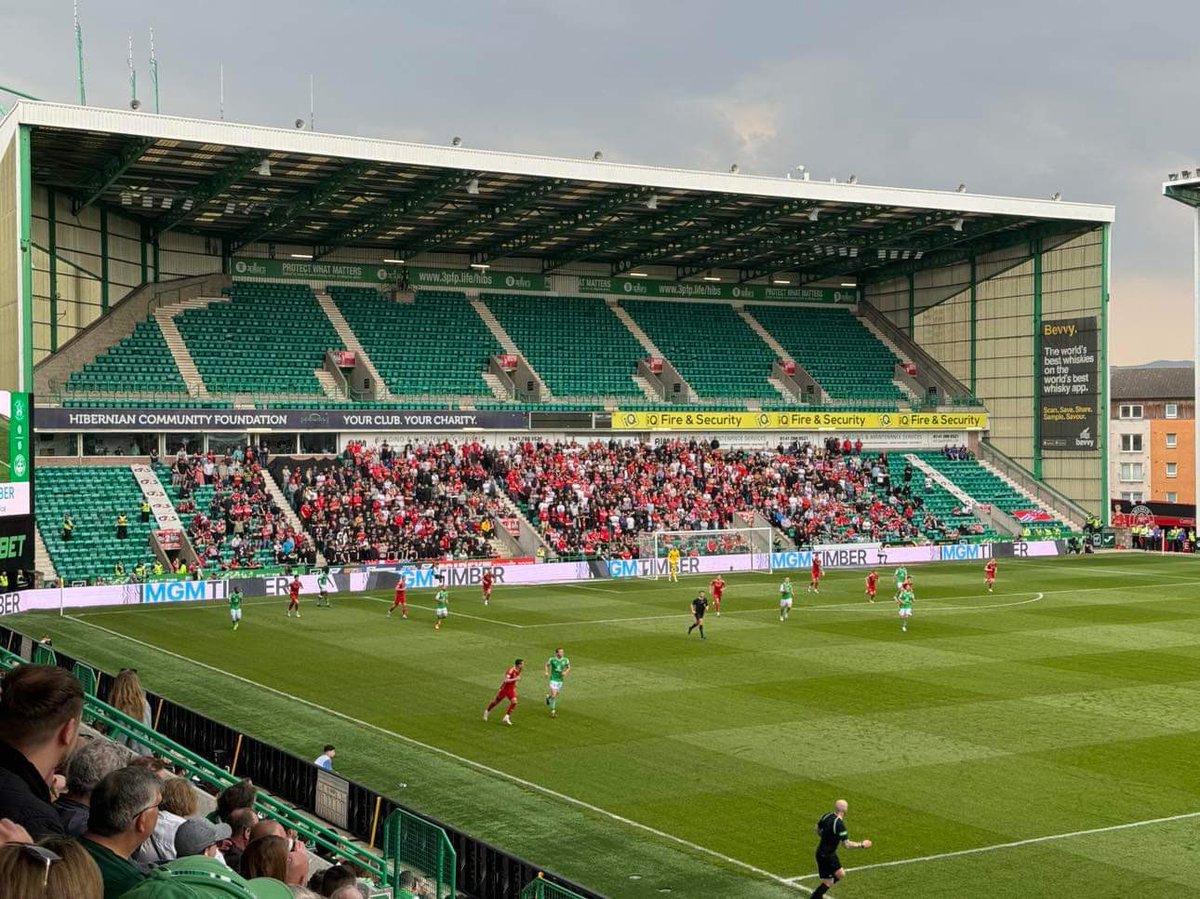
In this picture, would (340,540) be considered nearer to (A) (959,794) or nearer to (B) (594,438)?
(B) (594,438)

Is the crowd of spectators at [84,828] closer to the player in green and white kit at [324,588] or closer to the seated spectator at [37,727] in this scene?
the seated spectator at [37,727]

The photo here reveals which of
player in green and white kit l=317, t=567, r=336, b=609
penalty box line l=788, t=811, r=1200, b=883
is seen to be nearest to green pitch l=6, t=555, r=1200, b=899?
penalty box line l=788, t=811, r=1200, b=883

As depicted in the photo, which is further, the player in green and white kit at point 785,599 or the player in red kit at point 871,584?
the player in red kit at point 871,584

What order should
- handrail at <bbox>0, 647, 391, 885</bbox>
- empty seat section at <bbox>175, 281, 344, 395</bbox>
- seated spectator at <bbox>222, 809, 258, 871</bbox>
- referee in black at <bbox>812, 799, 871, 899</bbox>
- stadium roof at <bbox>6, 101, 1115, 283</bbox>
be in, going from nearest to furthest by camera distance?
1. seated spectator at <bbox>222, 809, 258, 871</bbox>
2. handrail at <bbox>0, 647, 391, 885</bbox>
3. referee in black at <bbox>812, 799, 871, 899</bbox>
4. stadium roof at <bbox>6, 101, 1115, 283</bbox>
5. empty seat section at <bbox>175, 281, 344, 395</bbox>

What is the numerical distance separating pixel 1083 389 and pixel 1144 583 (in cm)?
2143

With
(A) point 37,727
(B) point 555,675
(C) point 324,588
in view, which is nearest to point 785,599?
(B) point 555,675

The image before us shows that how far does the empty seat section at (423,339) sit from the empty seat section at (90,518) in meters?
15.3

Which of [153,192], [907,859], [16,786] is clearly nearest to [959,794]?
[907,859]

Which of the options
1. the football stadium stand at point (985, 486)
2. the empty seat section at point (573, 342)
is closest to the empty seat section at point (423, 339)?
the empty seat section at point (573, 342)

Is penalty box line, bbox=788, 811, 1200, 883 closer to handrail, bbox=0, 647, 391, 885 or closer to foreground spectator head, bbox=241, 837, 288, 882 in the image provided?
handrail, bbox=0, 647, 391, 885

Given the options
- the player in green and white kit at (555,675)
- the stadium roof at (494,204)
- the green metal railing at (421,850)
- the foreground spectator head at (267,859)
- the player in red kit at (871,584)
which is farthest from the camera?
the stadium roof at (494,204)

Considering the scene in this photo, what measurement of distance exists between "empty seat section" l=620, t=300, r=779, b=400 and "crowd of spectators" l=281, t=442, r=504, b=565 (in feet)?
51.3

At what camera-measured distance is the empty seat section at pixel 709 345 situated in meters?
76.1

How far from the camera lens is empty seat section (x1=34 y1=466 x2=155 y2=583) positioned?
168 ft
